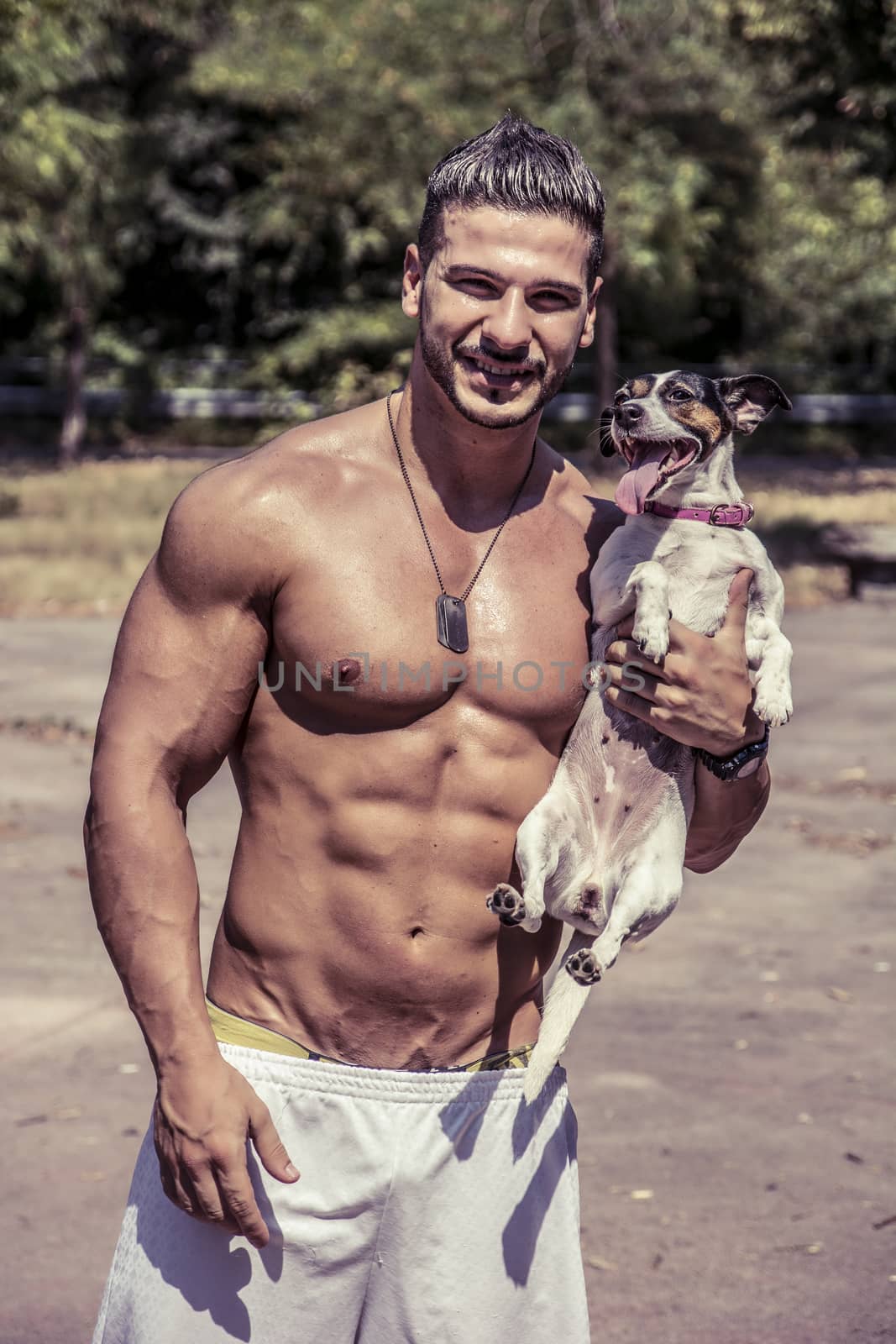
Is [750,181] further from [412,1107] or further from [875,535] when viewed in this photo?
[412,1107]

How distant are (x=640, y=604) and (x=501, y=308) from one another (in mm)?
722

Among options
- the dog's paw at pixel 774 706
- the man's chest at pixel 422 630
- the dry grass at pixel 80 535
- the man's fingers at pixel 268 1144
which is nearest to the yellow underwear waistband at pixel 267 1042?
the man's fingers at pixel 268 1144

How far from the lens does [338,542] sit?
9.63 ft

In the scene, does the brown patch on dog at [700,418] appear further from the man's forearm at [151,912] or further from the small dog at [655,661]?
the man's forearm at [151,912]

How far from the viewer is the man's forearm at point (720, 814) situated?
3293 millimetres

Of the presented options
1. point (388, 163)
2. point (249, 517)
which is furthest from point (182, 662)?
point (388, 163)

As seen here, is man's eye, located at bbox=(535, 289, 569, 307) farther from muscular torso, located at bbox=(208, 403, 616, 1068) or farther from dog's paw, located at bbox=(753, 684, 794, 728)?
dog's paw, located at bbox=(753, 684, 794, 728)

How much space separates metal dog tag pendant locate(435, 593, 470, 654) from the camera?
2.97 metres

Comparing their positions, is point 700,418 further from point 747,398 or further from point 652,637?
point 652,637

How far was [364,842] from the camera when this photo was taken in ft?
9.60

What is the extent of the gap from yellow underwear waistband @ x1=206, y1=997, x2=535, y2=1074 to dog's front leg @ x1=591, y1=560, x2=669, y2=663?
84 centimetres

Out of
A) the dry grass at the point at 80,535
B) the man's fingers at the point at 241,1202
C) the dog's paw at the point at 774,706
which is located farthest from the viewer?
the dry grass at the point at 80,535

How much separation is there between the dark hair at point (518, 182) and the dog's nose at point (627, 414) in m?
0.73

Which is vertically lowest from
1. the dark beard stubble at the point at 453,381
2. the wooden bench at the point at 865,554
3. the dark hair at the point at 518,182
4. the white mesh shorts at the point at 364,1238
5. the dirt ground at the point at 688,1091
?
the wooden bench at the point at 865,554
